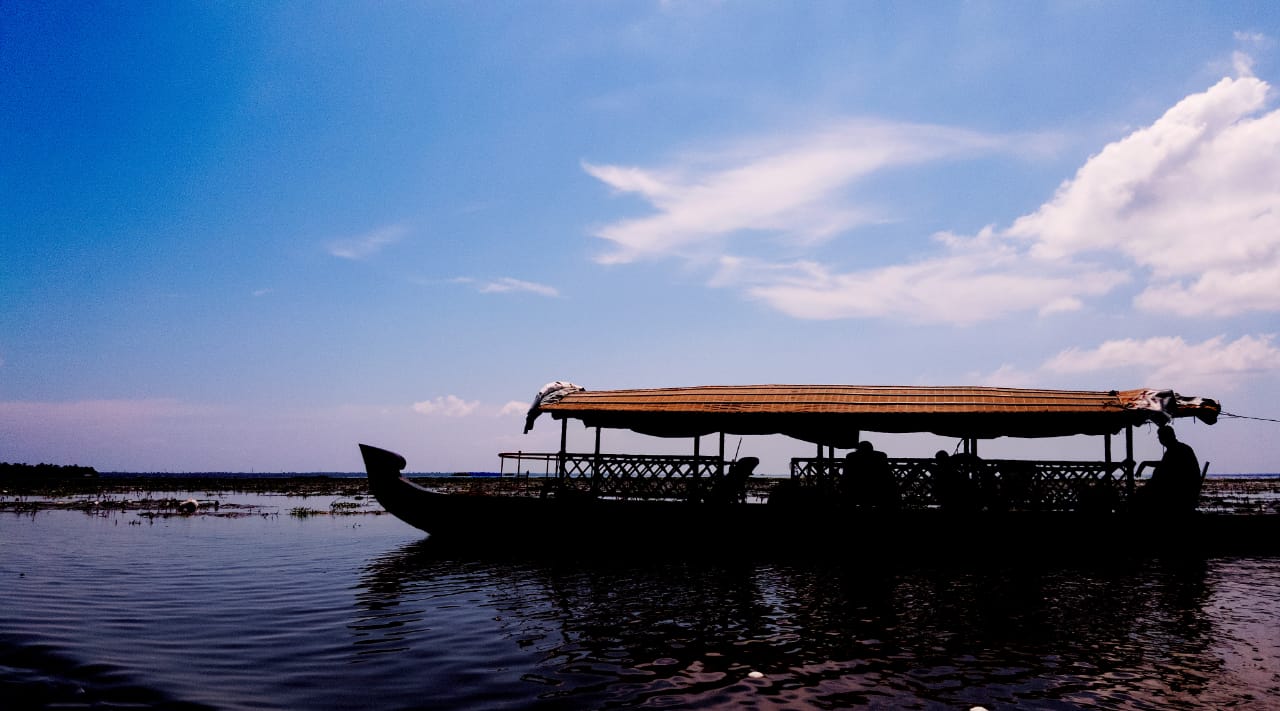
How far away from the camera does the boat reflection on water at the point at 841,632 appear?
6262 millimetres

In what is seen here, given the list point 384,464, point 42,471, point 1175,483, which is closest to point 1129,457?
point 1175,483

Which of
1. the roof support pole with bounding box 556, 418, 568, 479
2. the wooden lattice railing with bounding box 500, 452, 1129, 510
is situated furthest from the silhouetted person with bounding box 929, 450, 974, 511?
the roof support pole with bounding box 556, 418, 568, 479

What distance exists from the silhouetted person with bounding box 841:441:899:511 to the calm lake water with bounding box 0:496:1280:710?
114 centimetres

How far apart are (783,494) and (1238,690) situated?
8.97 metres

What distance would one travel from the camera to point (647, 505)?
15.1 m

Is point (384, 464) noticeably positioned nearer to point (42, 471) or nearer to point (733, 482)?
point (733, 482)

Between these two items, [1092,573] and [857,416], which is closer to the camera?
[1092,573]

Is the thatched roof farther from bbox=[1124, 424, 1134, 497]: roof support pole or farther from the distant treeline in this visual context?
the distant treeline

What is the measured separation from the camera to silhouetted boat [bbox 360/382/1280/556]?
1380 cm

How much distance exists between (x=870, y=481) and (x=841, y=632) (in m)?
6.93

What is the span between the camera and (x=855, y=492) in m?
14.7

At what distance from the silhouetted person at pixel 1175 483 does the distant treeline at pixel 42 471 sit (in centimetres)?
7367

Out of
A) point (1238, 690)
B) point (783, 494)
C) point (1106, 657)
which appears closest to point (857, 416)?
point (783, 494)

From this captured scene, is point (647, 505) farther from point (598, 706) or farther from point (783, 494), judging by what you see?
point (598, 706)
